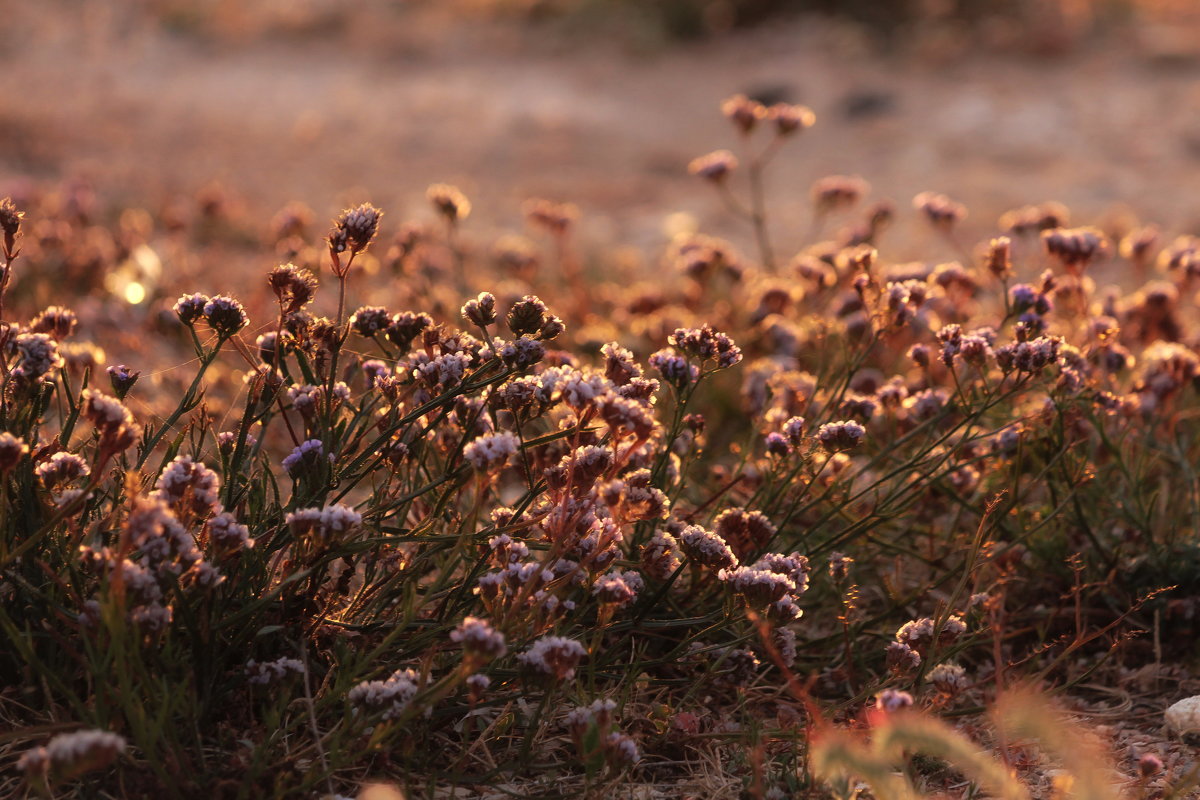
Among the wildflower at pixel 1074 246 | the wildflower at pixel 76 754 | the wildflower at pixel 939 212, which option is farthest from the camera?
the wildflower at pixel 939 212

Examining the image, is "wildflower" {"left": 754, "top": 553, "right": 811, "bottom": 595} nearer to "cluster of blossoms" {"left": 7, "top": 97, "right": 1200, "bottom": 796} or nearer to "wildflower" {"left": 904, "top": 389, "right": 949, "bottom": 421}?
"cluster of blossoms" {"left": 7, "top": 97, "right": 1200, "bottom": 796}

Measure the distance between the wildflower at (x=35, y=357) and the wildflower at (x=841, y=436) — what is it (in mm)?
1549

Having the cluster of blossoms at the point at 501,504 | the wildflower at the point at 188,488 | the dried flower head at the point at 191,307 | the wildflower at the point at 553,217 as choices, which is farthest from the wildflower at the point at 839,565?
the wildflower at the point at 553,217

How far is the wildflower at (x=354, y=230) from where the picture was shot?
2.43 m

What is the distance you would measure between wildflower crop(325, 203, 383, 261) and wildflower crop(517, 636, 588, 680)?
2.88ft

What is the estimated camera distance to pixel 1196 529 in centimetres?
298

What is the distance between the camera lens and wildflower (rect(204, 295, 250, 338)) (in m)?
2.34

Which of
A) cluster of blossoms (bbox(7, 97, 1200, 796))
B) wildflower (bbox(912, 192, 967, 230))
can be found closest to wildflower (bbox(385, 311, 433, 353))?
cluster of blossoms (bbox(7, 97, 1200, 796))

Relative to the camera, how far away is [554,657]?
211 cm

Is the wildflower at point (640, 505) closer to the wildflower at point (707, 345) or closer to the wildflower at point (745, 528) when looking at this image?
the wildflower at point (745, 528)

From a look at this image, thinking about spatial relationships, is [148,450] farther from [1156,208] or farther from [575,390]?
[1156,208]

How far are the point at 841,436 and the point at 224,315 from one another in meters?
1.30

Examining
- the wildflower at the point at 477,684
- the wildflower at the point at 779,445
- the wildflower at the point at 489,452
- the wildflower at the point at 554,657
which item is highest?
the wildflower at the point at 489,452

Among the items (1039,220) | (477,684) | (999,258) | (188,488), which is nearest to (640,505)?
(477,684)
